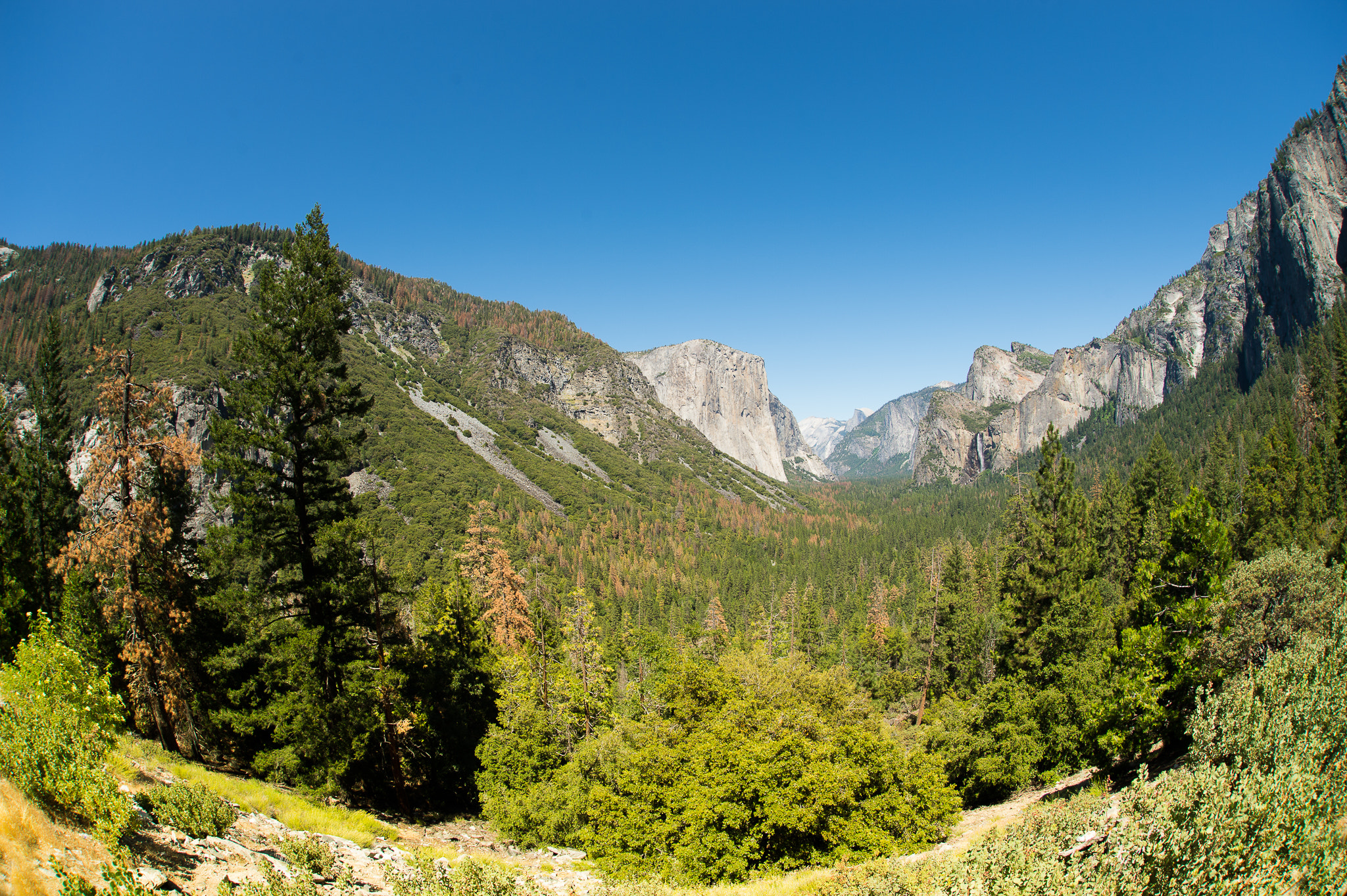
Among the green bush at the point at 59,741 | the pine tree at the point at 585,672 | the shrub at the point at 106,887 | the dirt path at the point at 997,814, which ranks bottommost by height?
the dirt path at the point at 997,814

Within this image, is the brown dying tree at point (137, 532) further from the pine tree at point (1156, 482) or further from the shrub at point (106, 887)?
the pine tree at point (1156, 482)

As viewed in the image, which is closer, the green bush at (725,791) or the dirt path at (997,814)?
the green bush at (725,791)

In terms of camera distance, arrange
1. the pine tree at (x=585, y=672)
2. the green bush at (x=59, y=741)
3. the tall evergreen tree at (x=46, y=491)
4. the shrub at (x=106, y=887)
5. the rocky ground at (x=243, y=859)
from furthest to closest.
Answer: the pine tree at (x=585, y=672) → the tall evergreen tree at (x=46, y=491) → the green bush at (x=59, y=741) → the rocky ground at (x=243, y=859) → the shrub at (x=106, y=887)

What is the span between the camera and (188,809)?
883cm

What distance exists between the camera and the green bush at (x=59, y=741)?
6.50 metres

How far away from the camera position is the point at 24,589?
20.4 metres

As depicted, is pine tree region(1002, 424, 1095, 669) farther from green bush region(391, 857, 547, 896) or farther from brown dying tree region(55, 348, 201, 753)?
brown dying tree region(55, 348, 201, 753)

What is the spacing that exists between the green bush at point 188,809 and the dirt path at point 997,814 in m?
17.1

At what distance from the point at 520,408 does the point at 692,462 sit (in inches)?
2267

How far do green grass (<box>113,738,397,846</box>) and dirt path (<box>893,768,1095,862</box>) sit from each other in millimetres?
15020

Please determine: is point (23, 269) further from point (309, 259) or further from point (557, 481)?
point (309, 259)

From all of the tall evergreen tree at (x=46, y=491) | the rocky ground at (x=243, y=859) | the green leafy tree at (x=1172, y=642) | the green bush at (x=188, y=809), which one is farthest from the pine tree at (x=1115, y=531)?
the tall evergreen tree at (x=46, y=491)

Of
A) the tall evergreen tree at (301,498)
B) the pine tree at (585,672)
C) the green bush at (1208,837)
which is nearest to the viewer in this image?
the green bush at (1208,837)

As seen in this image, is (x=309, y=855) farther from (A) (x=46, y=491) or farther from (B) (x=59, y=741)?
(A) (x=46, y=491)
